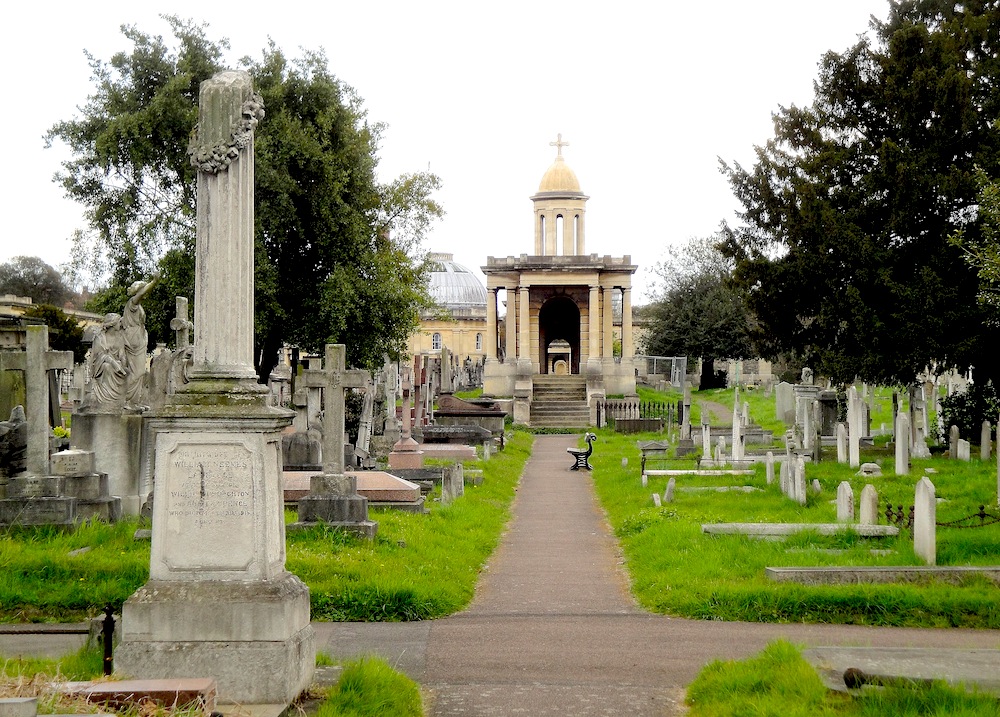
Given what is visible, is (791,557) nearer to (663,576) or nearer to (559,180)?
(663,576)

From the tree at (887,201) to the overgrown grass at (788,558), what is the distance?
419 centimetres

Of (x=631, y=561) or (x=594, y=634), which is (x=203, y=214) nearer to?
(x=594, y=634)

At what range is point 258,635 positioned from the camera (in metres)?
6.61

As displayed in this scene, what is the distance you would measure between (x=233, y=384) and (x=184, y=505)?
0.76 m

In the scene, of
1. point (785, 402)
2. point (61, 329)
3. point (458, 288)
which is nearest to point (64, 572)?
point (785, 402)

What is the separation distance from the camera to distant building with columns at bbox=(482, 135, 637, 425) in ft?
160

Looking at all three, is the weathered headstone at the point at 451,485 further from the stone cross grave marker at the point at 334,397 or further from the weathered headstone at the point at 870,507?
the weathered headstone at the point at 870,507

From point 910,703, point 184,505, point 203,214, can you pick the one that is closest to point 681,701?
point 910,703

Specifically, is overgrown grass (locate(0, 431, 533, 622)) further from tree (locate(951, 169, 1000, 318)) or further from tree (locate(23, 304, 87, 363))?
tree (locate(23, 304, 87, 363))

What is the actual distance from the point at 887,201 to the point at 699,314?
3522 cm

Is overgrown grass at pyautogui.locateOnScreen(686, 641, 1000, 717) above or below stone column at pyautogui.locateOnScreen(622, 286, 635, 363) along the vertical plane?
below

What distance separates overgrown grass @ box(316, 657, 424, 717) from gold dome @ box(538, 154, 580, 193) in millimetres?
49851

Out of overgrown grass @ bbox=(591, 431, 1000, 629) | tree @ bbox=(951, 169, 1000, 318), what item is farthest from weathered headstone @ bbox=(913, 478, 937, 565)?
tree @ bbox=(951, 169, 1000, 318)

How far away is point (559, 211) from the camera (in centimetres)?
5538
